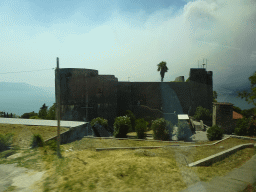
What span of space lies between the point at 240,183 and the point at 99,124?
1543 cm

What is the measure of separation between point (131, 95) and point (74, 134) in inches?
779

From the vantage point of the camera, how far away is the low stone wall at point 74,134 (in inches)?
501

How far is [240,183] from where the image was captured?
473 centimetres

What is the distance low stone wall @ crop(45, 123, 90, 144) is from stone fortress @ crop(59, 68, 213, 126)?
12.1m

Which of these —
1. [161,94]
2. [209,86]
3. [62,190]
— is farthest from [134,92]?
[62,190]

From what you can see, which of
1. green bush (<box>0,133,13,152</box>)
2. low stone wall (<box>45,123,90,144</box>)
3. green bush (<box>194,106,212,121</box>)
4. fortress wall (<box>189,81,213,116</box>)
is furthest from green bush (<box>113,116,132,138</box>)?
fortress wall (<box>189,81,213,116</box>)

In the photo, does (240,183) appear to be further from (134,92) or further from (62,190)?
(134,92)

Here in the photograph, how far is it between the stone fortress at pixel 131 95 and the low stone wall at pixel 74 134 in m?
12.1

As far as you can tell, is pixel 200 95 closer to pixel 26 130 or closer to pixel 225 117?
pixel 225 117

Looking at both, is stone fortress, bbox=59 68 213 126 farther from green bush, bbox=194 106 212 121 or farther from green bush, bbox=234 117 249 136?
green bush, bbox=234 117 249 136

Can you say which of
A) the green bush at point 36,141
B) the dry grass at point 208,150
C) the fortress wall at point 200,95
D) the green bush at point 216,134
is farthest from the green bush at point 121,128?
the fortress wall at point 200,95

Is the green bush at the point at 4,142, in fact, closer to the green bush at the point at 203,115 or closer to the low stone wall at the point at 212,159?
the low stone wall at the point at 212,159

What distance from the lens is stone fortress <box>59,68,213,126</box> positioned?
28.3 meters

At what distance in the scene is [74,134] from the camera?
47.0 ft
